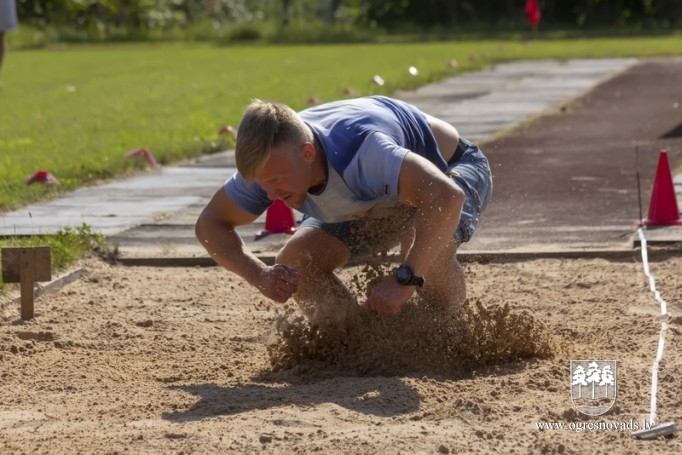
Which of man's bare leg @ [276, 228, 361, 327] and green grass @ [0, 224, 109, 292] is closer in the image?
man's bare leg @ [276, 228, 361, 327]

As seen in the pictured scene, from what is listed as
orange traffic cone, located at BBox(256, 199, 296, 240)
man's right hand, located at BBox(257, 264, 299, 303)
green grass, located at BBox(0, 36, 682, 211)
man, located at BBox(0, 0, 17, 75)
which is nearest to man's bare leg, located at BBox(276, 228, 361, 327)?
man's right hand, located at BBox(257, 264, 299, 303)

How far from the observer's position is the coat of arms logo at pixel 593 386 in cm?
425

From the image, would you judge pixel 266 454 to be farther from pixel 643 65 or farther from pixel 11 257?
pixel 643 65

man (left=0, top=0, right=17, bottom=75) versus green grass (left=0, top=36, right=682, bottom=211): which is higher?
man (left=0, top=0, right=17, bottom=75)

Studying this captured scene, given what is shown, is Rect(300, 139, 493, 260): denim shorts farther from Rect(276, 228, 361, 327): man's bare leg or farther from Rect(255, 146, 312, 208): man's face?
Rect(255, 146, 312, 208): man's face

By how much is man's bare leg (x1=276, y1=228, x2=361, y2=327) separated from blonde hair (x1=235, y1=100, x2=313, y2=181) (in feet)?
2.57

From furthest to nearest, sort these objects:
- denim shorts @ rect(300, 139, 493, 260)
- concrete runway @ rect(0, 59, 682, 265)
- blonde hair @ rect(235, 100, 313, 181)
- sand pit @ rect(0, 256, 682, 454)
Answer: concrete runway @ rect(0, 59, 682, 265) → denim shorts @ rect(300, 139, 493, 260) → blonde hair @ rect(235, 100, 313, 181) → sand pit @ rect(0, 256, 682, 454)

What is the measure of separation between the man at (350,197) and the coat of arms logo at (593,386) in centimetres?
67

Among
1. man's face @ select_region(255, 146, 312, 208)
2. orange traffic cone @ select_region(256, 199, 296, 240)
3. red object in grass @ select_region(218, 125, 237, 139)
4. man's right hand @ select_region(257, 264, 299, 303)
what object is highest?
man's face @ select_region(255, 146, 312, 208)

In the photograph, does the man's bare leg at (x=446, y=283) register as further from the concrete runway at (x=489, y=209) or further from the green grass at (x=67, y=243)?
the green grass at (x=67, y=243)

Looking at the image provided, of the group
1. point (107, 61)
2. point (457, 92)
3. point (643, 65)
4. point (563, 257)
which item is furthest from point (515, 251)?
point (107, 61)

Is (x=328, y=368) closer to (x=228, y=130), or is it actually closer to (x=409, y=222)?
(x=409, y=222)

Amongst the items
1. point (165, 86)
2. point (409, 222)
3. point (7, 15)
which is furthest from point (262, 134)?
point (165, 86)

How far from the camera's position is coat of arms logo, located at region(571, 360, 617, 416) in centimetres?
425
